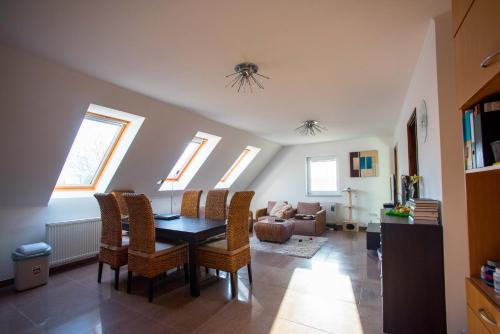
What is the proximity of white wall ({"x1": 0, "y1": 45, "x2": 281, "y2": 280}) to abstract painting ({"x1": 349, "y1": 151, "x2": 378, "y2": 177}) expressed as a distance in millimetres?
4122

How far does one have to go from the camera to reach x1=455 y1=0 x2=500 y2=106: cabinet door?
0.80 meters

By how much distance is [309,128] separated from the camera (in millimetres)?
5129

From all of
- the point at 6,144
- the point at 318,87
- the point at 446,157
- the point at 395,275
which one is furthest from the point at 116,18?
the point at 395,275

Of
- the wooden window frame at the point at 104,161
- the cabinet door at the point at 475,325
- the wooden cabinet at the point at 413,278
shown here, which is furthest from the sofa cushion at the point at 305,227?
the cabinet door at the point at 475,325

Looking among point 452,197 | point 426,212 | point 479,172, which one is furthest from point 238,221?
point 479,172

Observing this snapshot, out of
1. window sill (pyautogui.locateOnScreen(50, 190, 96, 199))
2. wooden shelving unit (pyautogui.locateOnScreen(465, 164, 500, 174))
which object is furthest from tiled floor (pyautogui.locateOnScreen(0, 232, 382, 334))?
wooden shelving unit (pyautogui.locateOnScreen(465, 164, 500, 174))

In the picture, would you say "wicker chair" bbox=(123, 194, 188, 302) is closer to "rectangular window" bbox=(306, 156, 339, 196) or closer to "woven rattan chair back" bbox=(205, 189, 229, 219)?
"woven rattan chair back" bbox=(205, 189, 229, 219)

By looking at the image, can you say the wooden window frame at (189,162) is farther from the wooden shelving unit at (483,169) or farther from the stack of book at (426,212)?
the wooden shelving unit at (483,169)

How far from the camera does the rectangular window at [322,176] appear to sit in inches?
276

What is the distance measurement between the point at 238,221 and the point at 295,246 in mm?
2411

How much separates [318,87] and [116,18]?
2.32 metres

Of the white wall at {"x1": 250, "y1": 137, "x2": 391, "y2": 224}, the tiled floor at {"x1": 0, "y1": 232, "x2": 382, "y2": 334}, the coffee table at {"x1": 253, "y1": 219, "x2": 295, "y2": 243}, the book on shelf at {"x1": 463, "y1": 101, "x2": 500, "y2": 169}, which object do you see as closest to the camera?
the book on shelf at {"x1": 463, "y1": 101, "x2": 500, "y2": 169}

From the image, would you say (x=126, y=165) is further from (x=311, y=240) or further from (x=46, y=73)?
(x=311, y=240)

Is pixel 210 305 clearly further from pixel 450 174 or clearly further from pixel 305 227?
pixel 305 227
